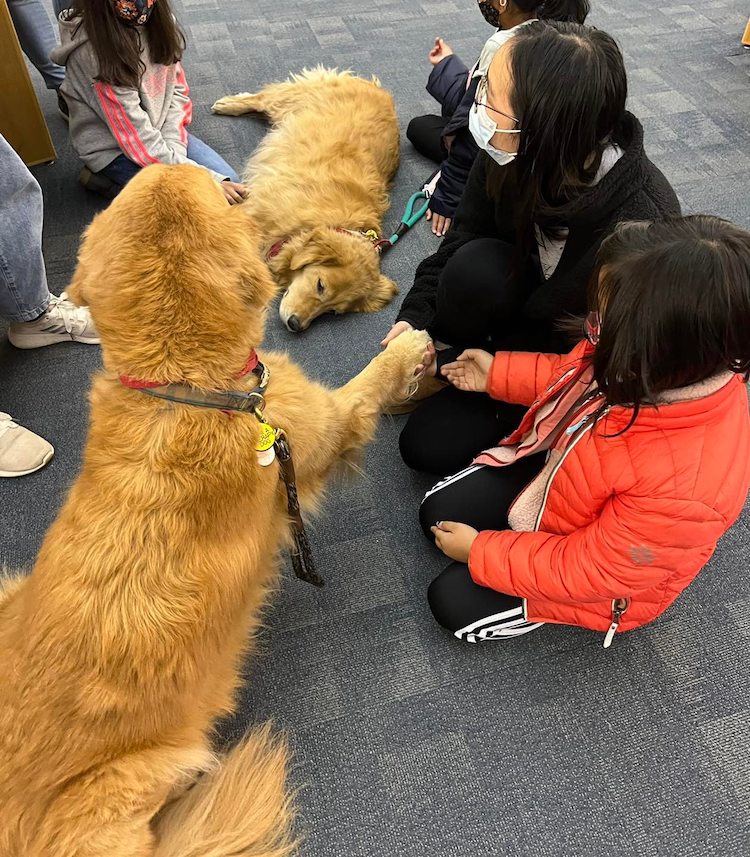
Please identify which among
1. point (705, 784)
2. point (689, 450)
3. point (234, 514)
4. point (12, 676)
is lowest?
point (705, 784)

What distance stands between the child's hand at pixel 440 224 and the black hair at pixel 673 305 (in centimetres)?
161

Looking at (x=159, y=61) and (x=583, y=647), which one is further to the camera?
(x=159, y=61)

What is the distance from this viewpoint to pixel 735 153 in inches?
120

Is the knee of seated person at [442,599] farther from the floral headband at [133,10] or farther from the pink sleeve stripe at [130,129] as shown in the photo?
the floral headband at [133,10]

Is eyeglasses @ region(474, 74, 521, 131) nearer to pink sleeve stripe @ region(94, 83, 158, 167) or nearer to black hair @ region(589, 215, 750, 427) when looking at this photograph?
black hair @ region(589, 215, 750, 427)

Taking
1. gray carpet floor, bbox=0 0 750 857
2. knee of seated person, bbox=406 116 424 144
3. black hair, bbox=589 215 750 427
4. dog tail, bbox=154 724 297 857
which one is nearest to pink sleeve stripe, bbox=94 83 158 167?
gray carpet floor, bbox=0 0 750 857

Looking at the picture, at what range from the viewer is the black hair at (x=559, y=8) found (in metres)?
1.88

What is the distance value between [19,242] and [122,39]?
0.94 meters

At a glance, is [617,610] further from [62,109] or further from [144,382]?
[62,109]

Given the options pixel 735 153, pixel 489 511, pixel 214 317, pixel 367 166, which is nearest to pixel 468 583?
pixel 489 511

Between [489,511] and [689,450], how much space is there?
2.08ft

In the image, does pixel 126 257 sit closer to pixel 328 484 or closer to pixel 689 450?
pixel 328 484

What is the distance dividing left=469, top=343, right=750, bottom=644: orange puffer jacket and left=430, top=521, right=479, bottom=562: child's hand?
67 millimetres

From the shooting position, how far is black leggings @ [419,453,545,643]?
151cm
